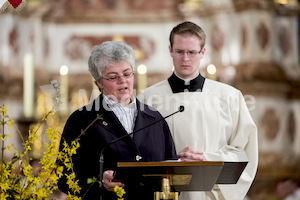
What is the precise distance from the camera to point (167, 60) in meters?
10.2

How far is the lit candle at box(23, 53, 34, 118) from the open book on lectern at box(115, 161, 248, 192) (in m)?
5.13

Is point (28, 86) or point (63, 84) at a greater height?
point (63, 84)

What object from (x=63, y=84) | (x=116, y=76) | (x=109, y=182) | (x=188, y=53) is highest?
(x=188, y=53)

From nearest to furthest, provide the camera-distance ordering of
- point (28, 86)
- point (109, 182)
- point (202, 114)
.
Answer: point (109, 182) < point (202, 114) < point (28, 86)

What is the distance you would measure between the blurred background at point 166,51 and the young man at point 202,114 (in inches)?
170

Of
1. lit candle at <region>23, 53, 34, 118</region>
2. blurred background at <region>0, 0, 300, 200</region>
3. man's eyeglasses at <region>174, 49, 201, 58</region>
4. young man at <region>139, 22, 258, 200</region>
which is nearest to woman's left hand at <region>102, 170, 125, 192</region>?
young man at <region>139, 22, 258, 200</region>

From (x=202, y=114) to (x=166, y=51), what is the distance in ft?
18.4

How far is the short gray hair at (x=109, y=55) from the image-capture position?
3971 mm

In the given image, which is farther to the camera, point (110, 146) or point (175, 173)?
point (110, 146)

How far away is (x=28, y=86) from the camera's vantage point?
8758 millimetres

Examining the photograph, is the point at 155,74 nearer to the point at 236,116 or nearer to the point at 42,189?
the point at 236,116

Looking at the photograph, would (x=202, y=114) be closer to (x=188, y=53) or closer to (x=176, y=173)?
(x=188, y=53)

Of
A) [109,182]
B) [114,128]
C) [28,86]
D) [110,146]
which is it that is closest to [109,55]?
[114,128]

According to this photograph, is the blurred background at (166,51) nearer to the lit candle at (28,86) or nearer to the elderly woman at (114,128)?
the lit candle at (28,86)
